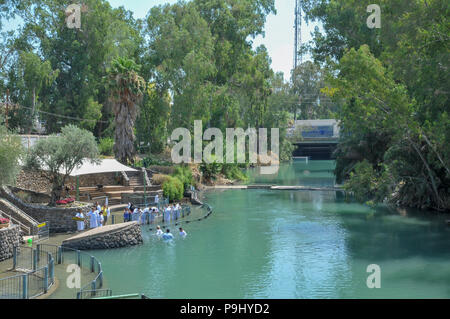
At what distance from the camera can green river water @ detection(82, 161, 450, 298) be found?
17875mm

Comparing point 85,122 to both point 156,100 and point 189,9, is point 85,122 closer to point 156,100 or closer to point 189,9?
point 156,100

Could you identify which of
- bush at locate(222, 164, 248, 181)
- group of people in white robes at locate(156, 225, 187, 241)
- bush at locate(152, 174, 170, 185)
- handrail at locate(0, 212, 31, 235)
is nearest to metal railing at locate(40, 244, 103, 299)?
handrail at locate(0, 212, 31, 235)

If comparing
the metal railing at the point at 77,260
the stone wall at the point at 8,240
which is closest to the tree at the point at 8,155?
the stone wall at the point at 8,240

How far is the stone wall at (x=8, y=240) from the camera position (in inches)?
818

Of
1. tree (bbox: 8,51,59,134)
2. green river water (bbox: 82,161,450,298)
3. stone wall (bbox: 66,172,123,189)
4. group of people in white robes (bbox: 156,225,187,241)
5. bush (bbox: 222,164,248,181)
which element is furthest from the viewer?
bush (bbox: 222,164,248,181)

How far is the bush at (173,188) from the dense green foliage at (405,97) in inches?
586

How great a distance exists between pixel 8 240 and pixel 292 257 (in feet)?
41.8

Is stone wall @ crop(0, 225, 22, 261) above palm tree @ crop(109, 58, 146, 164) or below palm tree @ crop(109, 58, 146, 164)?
below

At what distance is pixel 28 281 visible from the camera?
16953 mm

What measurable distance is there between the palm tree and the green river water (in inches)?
503

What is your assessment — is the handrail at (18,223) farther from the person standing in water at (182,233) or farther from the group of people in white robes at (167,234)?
the person standing in water at (182,233)

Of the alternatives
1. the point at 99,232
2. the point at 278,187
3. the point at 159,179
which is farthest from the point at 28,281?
the point at 278,187

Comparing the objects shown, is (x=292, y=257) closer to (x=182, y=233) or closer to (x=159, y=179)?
(x=182, y=233)

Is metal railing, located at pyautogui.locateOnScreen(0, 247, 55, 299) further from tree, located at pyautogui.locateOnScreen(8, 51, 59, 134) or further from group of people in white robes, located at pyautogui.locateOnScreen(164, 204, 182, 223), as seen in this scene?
tree, located at pyautogui.locateOnScreen(8, 51, 59, 134)
